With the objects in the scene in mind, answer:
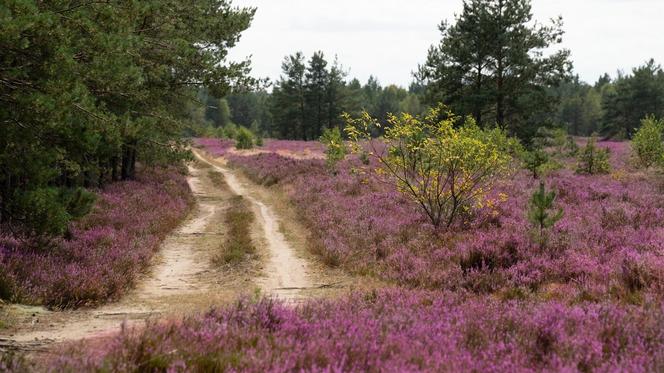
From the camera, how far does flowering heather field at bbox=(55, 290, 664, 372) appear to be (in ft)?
12.9

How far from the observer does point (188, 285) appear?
982 cm

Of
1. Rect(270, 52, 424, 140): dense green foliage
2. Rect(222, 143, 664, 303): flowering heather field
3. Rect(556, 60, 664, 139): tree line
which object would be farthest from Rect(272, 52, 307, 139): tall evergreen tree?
Rect(222, 143, 664, 303): flowering heather field

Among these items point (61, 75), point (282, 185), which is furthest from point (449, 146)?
point (282, 185)

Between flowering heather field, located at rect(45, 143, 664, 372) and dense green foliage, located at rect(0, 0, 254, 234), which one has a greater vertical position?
dense green foliage, located at rect(0, 0, 254, 234)

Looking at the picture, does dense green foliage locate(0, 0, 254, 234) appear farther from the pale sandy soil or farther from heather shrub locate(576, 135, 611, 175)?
heather shrub locate(576, 135, 611, 175)

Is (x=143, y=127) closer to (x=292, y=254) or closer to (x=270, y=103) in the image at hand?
(x=292, y=254)

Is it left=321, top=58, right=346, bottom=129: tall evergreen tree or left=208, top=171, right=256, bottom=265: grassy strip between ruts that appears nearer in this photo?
left=208, top=171, right=256, bottom=265: grassy strip between ruts

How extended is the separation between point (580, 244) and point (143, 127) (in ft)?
33.8

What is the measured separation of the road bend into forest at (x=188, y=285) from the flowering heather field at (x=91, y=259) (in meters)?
0.35

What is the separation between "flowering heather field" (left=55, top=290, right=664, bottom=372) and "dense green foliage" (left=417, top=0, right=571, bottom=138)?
29.6 meters

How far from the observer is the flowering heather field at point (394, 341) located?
154 inches

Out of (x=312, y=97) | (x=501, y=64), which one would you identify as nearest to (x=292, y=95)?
(x=312, y=97)

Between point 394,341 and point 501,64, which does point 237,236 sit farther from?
point 501,64

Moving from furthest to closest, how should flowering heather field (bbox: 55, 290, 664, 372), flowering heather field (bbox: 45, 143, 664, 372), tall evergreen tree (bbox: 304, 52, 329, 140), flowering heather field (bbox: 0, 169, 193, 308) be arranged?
tall evergreen tree (bbox: 304, 52, 329, 140)
flowering heather field (bbox: 0, 169, 193, 308)
flowering heather field (bbox: 45, 143, 664, 372)
flowering heather field (bbox: 55, 290, 664, 372)
